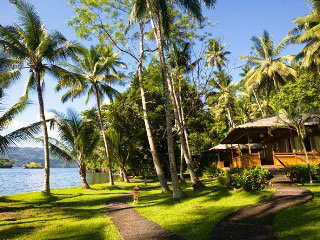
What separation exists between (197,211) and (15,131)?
31.5 ft

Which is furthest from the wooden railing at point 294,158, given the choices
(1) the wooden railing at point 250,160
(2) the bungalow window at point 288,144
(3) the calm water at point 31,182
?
(3) the calm water at point 31,182

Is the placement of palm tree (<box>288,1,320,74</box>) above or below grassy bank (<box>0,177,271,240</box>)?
above

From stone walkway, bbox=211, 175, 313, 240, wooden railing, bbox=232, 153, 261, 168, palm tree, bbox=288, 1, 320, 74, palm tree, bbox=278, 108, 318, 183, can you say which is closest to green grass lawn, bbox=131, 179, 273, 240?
stone walkway, bbox=211, 175, 313, 240

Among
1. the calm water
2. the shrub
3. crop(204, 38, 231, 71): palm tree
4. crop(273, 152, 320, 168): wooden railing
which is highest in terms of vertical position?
crop(204, 38, 231, 71): palm tree

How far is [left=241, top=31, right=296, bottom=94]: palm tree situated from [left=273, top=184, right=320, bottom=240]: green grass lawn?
22.8 m

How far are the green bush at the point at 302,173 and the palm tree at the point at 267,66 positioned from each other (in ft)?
55.0

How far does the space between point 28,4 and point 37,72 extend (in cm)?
447

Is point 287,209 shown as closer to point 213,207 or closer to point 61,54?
point 213,207

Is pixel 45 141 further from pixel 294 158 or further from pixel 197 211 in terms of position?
pixel 294 158

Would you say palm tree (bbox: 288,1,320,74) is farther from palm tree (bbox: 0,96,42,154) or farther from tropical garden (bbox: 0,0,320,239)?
palm tree (bbox: 0,96,42,154)

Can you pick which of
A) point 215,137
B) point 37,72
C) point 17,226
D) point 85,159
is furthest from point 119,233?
point 215,137

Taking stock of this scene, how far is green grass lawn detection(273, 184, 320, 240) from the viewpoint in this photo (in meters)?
5.90

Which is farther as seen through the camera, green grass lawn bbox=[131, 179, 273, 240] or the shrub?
the shrub

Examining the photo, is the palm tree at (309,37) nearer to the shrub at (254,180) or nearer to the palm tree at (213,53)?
the palm tree at (213,53)
